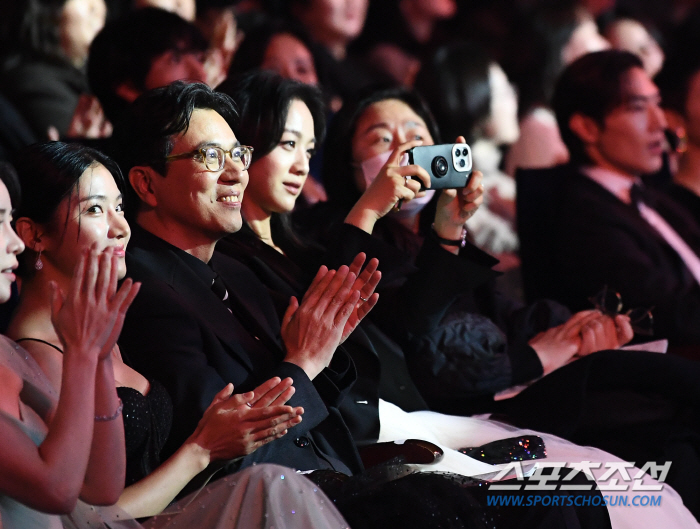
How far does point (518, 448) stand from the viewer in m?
2.44

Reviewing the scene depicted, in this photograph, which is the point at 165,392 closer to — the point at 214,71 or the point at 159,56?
the point at 159,56

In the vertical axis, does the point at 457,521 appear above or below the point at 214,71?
below

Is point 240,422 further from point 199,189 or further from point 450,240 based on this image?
point 450,240

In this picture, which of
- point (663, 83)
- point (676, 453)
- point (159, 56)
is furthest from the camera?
point (663, 83)

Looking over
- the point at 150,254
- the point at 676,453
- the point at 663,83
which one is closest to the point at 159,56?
the point at 150,254

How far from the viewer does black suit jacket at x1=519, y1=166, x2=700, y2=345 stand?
3.38 meters

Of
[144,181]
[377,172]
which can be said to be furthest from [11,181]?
[377,172]

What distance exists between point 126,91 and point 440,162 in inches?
44.1

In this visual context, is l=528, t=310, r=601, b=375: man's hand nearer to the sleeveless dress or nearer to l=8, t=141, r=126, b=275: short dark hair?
the sleeveless dress

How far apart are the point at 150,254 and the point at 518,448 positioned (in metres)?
0.95

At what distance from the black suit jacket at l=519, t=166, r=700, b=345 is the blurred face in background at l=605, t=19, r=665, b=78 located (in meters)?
2.04

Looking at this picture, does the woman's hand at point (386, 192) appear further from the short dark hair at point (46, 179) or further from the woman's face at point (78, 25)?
the woman's face at point (78, 25)

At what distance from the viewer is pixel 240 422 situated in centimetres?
190

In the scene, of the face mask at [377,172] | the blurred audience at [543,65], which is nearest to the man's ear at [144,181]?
the face mask at [377,172]
